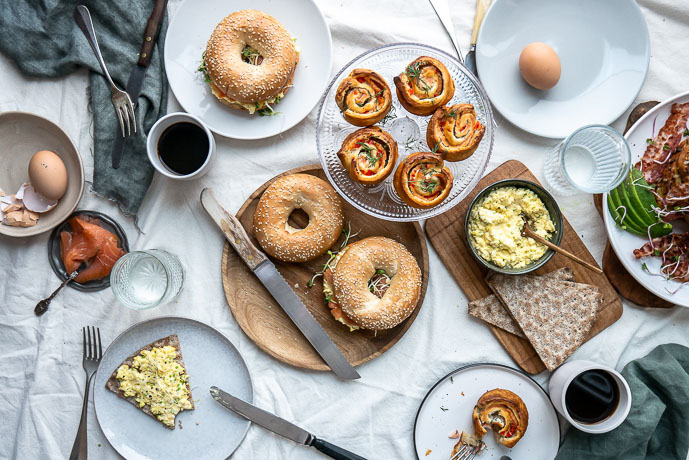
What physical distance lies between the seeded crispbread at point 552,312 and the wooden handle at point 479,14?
868 mm

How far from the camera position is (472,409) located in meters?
1.80

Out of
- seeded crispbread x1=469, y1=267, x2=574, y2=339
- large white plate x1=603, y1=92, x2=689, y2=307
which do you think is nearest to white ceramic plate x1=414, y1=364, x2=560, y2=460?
seeded crispbread x1=469, y1=267, x2=574, y2=339

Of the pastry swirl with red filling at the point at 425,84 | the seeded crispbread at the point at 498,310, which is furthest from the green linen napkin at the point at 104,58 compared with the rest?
the seeded crispbread at the point at 498,310

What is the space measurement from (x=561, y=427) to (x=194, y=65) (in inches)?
73.2

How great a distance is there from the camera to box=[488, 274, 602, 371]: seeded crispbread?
176 cm

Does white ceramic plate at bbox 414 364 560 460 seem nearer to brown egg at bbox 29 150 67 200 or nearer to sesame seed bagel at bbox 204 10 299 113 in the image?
sesame seed bagel at bbox 204 10 299 113

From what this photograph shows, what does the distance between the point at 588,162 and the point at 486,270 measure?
0.53 metres

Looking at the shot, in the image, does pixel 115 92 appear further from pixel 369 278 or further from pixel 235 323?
pixel 369 278

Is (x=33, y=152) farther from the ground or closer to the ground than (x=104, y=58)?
closer to the ground

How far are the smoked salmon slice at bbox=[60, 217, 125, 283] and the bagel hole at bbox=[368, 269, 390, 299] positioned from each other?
0.89m

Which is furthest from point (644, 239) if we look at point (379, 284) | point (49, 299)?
point (49, 299)

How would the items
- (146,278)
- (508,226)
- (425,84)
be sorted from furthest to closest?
(146,278), (508,226), (425,84)

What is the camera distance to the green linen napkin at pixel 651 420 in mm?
1737

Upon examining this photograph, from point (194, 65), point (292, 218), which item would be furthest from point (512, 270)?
point (194, 65)
